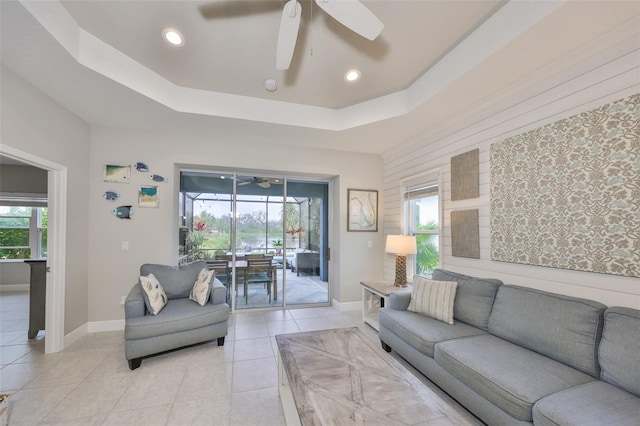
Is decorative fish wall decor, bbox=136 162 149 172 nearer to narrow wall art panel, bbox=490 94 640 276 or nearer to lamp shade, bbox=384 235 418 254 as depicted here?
lamp shade, bbox=384 235 418 254

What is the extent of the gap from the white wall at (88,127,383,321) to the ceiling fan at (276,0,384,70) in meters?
2.58

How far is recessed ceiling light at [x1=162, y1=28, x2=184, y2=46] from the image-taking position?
2.23 m

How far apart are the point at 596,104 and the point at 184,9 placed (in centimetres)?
319

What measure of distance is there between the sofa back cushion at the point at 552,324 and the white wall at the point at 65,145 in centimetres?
458

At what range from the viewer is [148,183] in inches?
150

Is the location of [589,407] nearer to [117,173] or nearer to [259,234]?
[259,234]

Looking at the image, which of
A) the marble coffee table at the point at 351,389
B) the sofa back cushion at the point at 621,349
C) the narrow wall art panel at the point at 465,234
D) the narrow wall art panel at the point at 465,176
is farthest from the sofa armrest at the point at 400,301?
the sofa back cushion at the point at 621,349

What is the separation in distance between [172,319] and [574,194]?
12.7ft

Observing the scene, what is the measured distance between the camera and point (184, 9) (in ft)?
6.66

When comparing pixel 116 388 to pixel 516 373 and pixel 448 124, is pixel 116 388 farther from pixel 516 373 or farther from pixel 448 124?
pixel 448 124

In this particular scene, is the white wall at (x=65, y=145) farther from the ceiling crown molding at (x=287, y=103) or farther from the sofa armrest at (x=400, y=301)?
the sofa armrest at (x=400, y=301)

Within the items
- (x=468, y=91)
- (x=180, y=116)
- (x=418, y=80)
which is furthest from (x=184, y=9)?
(x=468, y=91)

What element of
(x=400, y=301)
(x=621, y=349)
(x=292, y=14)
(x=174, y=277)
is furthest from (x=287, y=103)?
(x=621, y=349)

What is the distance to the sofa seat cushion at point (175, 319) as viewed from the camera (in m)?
2.66
